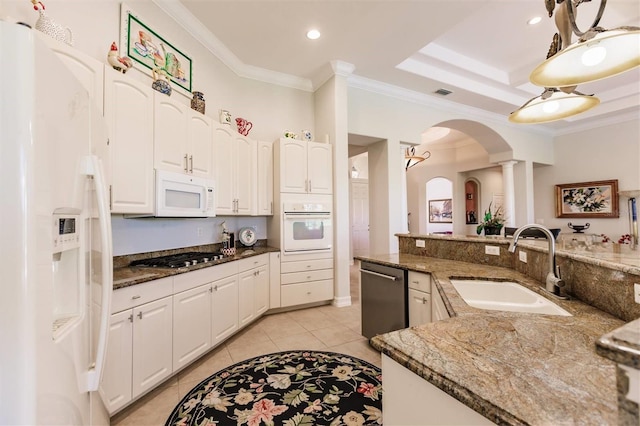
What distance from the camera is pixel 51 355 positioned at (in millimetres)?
700

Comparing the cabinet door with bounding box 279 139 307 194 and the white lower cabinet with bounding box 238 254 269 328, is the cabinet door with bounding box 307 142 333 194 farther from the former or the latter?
the white lower cabinet with bounding box 238 254 269 328

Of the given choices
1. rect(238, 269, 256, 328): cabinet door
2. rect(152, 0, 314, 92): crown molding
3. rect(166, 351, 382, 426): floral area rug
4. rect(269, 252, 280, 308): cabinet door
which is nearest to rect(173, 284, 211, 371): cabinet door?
rect(166, 351, 382, 426): floral area rug

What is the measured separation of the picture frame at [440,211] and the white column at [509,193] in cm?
363

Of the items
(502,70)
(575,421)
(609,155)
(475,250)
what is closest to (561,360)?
(575,421)

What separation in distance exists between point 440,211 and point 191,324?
9.50 meters

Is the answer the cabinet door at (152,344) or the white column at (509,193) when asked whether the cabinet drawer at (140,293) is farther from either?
the white column at (509,193)

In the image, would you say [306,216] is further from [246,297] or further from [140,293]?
[140,293]

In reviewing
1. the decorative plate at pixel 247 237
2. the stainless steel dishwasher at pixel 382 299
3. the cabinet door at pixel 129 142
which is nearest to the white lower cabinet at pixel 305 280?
the decorative plate at pixel 247 237

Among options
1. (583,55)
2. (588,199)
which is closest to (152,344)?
(583,55)

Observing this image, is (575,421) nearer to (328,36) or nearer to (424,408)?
(424,408)

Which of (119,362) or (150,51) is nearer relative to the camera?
(119,362)

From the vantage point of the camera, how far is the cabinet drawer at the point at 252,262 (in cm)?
287

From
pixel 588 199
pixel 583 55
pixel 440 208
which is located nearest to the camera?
pixel 583 55

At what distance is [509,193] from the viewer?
5902mm
